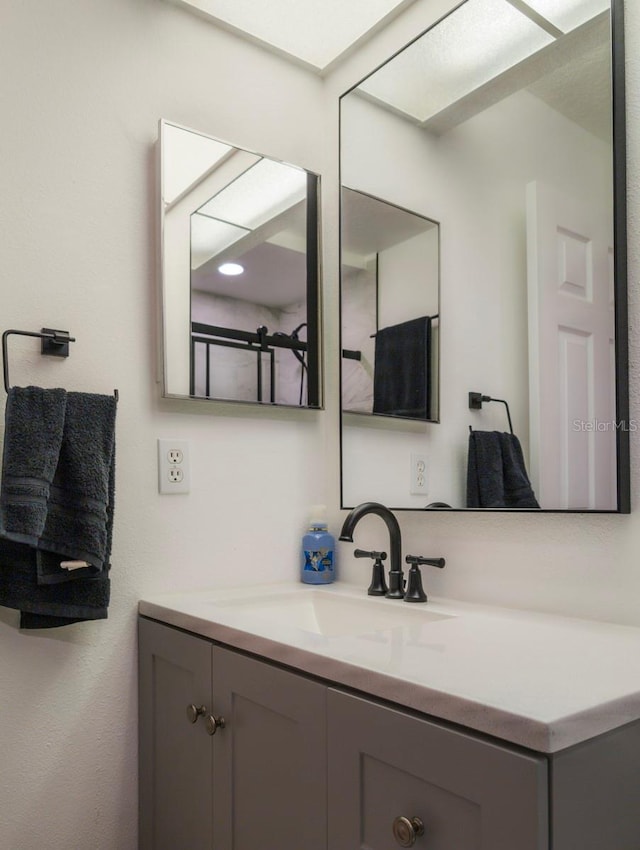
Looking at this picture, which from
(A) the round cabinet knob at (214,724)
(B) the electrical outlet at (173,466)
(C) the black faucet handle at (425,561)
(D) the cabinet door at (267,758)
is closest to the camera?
(D) the cabinet door at (267,758)

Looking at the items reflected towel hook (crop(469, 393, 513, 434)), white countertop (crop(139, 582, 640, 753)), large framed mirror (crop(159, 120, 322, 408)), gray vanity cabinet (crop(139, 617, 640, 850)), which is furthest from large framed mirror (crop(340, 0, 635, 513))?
gray vanity cabinet (crop(139, 617, 640, 850))

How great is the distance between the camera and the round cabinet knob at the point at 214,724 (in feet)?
3.86

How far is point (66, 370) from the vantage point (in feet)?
4.58

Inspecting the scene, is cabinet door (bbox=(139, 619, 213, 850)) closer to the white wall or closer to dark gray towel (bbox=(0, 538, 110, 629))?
the white wall

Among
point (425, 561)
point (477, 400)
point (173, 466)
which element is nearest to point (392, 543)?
point (425, 561)

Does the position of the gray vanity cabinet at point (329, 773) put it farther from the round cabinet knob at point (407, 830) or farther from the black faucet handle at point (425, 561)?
the black faucet handle at point (425, 561)

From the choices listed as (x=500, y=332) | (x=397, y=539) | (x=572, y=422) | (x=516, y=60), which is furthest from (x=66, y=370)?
(x=516, y=60)

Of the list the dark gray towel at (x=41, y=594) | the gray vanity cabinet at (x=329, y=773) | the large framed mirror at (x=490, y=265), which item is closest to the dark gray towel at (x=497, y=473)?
the large framed mirror at (x=490, y=265)

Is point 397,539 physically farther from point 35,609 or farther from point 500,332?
point 35,609

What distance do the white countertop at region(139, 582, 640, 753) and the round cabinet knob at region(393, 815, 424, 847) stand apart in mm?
131

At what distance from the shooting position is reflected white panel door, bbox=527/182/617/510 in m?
1.18

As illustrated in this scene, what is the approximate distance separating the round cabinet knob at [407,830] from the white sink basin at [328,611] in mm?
504

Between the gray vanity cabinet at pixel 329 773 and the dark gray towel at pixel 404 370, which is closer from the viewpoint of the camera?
the gray vanity cabinet at pixel 329 773

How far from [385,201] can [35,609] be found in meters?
1.21
